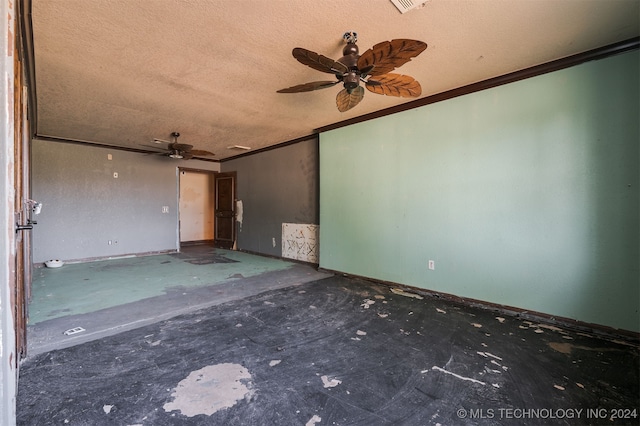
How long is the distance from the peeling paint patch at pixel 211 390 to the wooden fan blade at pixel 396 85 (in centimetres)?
254

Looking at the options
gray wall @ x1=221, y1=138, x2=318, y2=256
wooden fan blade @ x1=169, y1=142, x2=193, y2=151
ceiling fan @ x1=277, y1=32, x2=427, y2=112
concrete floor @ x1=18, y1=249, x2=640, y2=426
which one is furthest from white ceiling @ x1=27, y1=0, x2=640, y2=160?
concrete floor @ x1=18, y1=249, x2=640, y2=426

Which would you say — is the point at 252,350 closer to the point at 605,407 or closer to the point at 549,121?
the point at 605,407

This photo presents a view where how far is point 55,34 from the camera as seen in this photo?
7.18 feet

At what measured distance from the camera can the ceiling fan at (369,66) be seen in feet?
5.98

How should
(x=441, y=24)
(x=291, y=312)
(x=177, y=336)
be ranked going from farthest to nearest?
(x=291, y=312) < (x=177, y=336) < (x=441, y=24)

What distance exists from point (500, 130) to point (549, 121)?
1.35 ft

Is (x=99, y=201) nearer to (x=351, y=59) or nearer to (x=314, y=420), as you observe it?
(x=351, y=59)

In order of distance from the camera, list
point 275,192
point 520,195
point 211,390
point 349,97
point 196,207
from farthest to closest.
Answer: point 196,207
point 275,192
point 520,195
point 349,97
point 211,390

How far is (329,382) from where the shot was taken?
5.56 ft

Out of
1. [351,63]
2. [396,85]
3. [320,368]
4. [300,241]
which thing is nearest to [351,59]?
[351,63]

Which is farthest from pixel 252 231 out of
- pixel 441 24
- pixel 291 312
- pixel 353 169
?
pixel 441 24

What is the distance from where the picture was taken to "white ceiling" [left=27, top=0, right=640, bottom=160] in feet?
6.38

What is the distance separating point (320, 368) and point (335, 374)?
122 millimetres

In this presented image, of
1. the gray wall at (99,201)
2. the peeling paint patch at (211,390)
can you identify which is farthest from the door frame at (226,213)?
the peeling paint patch at (211,390)
